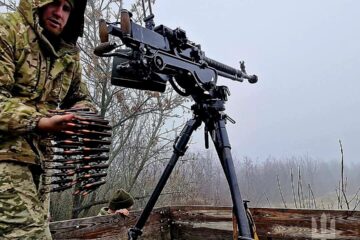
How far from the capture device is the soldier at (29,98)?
165cm

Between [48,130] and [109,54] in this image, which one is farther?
[109,54]

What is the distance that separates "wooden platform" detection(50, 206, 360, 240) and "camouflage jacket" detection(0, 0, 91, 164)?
3.74ft

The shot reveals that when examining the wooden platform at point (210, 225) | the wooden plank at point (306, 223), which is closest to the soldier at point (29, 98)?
the wooden platform at point (210, 225)

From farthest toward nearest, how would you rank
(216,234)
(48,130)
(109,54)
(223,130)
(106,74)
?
(106,74), (216,234), (223,130), (109,54), (48,130)

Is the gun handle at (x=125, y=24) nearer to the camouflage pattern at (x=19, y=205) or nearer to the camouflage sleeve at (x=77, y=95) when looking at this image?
the camouflage sleeve at (x=77, y=95)

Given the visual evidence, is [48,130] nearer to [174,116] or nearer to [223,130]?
[223,130]

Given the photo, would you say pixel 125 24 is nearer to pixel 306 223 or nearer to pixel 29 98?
pixel 29 98

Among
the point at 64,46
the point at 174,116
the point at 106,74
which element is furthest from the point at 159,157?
the point at 64,46

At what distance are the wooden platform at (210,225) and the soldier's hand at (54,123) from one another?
1.42m

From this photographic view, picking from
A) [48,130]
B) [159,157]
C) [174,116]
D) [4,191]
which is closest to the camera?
[48,130]

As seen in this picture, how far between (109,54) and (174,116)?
18.1 ft

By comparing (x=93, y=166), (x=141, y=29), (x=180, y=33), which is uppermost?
(x=180, y=33)

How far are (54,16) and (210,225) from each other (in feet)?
7.95

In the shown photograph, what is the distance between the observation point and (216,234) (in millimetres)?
3576
